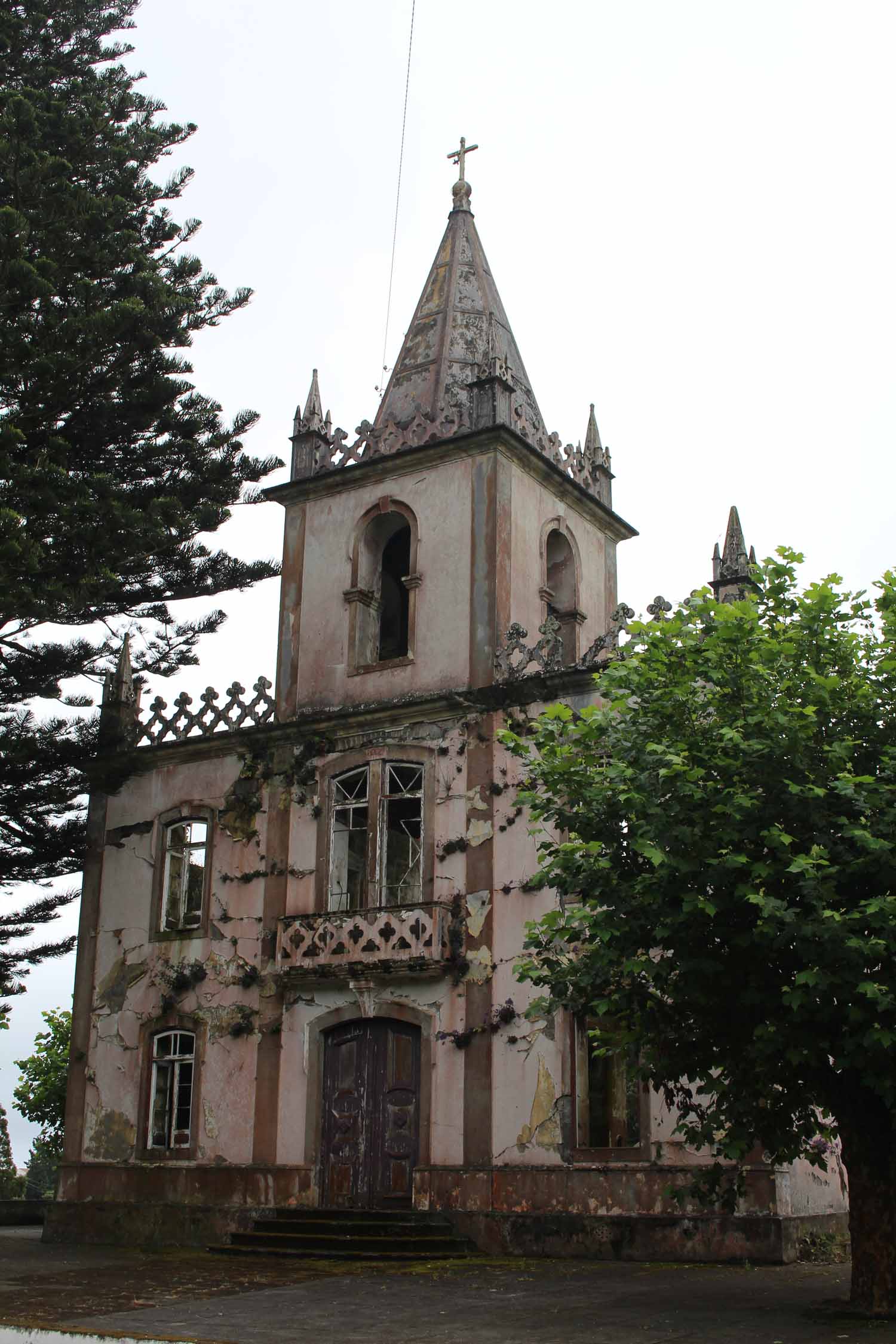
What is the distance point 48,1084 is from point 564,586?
93.9ft

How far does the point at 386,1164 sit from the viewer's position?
1725 cm

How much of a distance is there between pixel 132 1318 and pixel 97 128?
16.1 metres

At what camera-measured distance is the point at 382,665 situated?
19.5 m

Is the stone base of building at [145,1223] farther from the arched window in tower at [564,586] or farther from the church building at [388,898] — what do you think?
the arched window in tower at [564,586]

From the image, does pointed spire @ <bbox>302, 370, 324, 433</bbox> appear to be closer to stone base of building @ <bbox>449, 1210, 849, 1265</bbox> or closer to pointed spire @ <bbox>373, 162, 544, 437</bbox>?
pointed spire @ <bbox>373, 162, 544, 437</bbox>

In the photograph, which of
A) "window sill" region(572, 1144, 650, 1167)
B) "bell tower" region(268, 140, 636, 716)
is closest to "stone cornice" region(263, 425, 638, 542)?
"bell tower" region(268, 140, 636, 716)

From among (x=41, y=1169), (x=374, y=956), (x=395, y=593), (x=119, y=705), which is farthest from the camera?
(x=41, y=1169)

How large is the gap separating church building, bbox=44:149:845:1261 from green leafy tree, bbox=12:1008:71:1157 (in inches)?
898

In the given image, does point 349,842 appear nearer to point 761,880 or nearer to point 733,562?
point 733,562

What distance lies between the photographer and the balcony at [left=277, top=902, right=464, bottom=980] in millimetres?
17391

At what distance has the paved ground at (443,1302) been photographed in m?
9.95

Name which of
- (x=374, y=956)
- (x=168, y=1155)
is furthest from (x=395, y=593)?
(x=168, y=1155)

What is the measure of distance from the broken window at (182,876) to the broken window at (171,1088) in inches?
63.4

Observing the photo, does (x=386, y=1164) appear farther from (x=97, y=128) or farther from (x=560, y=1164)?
(x=97, y=128)
